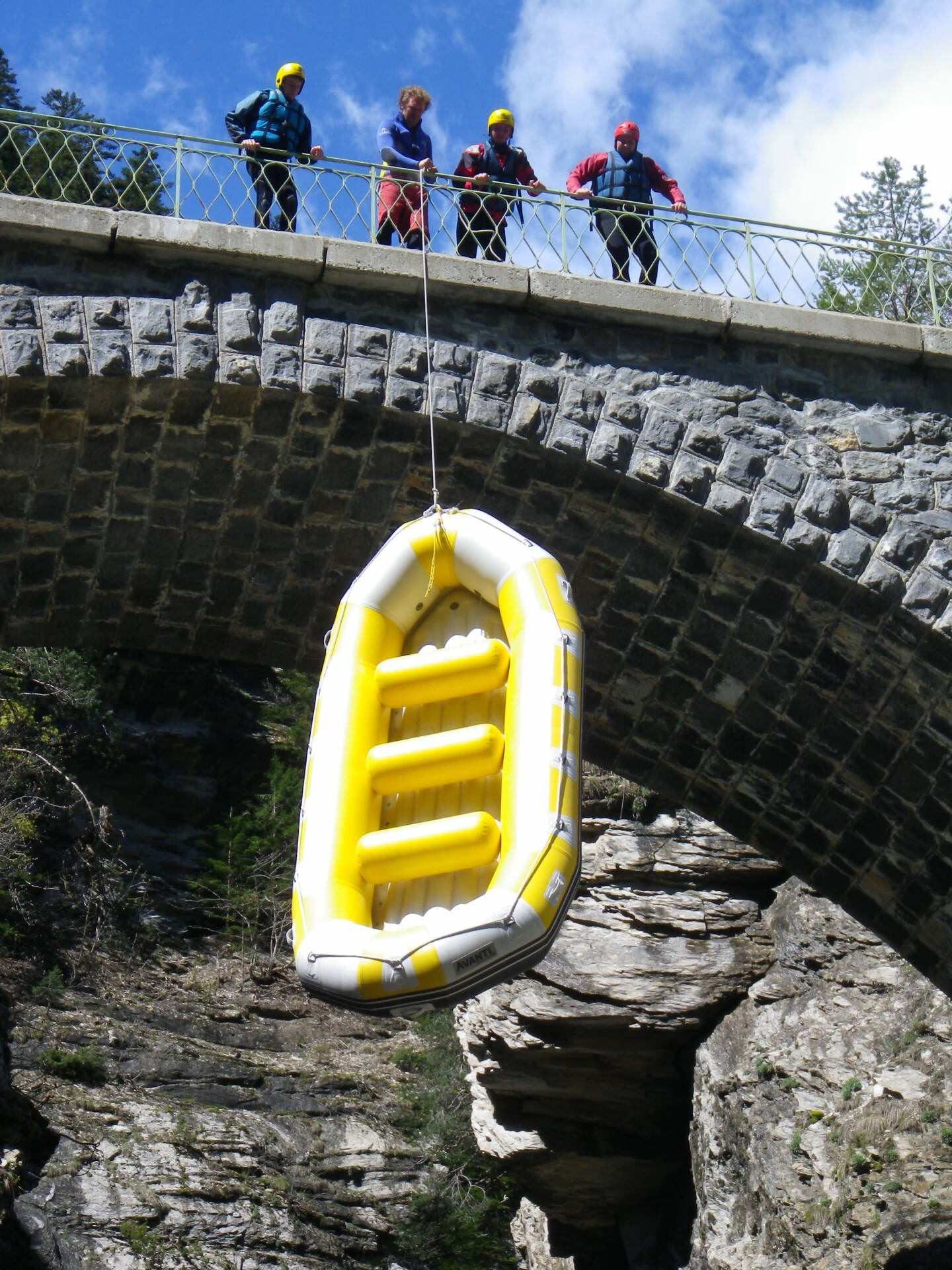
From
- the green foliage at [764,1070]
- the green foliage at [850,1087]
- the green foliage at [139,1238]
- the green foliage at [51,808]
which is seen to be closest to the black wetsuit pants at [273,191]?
the green foliage at [850,1087]

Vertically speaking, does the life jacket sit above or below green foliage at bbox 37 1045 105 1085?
above

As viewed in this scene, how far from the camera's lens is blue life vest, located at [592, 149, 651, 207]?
8.20m

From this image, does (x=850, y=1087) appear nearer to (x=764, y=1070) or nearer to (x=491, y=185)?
(x=764, y=1070)

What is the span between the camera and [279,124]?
7.78 metres

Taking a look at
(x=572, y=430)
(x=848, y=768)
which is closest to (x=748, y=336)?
(x=572, y=430)

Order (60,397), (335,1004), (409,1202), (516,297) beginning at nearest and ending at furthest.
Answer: (335,1004)
(60,397)
(516,297)
(409,1202)

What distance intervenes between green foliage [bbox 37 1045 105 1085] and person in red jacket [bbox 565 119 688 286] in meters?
9.81

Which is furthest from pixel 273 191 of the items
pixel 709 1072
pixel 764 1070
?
pixel 709 1072

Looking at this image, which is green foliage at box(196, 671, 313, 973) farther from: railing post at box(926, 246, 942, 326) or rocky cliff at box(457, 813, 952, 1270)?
railing post at box(926, 246, 942, 326)

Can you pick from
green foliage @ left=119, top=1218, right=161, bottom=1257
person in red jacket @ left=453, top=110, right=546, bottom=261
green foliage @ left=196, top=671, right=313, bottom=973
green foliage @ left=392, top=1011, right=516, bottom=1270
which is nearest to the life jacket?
person in red jacket @ left=453, top=110, right=546, bottom=261

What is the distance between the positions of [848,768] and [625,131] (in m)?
4.01

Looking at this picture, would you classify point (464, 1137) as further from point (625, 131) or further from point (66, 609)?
point (625, 131)

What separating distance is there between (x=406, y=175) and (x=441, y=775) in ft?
13.8

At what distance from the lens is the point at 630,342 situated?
7.52 m
